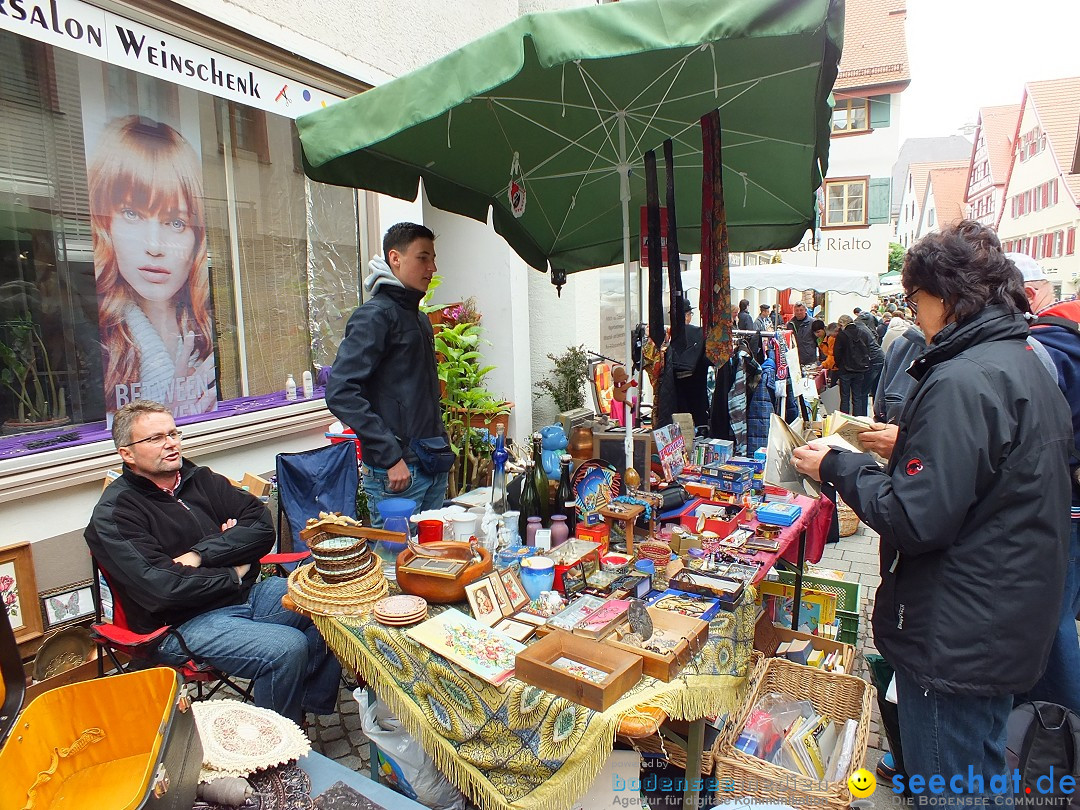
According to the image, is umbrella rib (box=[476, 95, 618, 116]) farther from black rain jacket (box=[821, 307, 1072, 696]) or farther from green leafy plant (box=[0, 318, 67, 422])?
green leafy plant (box=[0, 318, 67, 422])

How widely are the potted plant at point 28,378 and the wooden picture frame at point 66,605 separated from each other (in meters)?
0.87

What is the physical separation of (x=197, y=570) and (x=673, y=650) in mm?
1942

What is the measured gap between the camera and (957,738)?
1880 mm

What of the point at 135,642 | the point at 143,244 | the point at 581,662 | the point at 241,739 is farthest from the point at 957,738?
the point at 143,244

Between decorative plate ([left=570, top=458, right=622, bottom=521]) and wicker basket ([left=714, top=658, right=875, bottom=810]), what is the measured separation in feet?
2.96

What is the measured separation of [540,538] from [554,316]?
20.1ft

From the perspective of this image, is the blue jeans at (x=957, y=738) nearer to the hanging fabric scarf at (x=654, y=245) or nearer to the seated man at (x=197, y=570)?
the seated man at (x=197, y=570)

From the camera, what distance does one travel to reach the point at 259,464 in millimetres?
4582

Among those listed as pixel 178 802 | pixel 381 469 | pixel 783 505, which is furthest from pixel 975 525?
pixel 381 469

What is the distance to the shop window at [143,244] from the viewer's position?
343 centimetres

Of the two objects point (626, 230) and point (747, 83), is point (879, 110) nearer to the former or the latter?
point (747, 83)

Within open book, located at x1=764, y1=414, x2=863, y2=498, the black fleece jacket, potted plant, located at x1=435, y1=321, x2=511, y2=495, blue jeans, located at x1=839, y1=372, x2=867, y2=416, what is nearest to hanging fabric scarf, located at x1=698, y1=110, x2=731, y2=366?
open book, located at x1=764, y1=414, x2=863, y2=498

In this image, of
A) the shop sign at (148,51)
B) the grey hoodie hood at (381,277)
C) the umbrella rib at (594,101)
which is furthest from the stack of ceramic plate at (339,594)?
the shop sign at (148,51)

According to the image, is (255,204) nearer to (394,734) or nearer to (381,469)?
(381,469)
